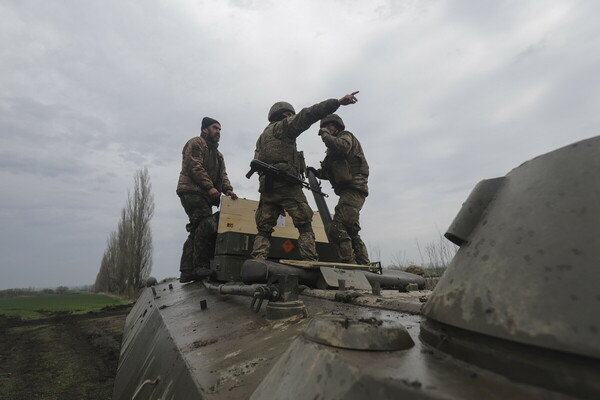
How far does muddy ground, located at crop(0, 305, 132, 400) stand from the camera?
4.24m

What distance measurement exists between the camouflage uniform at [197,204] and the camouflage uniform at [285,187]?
1069 mm

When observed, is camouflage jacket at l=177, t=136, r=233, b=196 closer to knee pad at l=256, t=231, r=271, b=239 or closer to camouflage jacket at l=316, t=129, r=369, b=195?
knee pad at l=256, t=231, r=271, b=239

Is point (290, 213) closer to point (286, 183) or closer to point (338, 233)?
point (286, 183)

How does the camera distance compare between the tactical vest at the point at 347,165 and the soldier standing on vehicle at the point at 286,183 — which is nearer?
the soldier standing on vehicle at the point at 286,183

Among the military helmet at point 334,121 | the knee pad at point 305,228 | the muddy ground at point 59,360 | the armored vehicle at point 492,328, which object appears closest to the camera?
the armored vehicle at point 492,328

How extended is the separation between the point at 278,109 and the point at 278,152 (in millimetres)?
750

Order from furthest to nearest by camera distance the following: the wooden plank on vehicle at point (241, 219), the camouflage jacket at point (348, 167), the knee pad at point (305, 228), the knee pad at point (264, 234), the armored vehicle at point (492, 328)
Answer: the camouflage jacket at point (348, 167), the wooden plank on vehicle at point (241, 219), the knee pad at point (305, 228), the knee pad at point (264, 234), the armored vehicle at point (492, 328)

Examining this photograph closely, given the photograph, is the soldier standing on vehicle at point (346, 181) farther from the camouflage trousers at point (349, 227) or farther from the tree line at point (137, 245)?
the tree line at point (137, 245)

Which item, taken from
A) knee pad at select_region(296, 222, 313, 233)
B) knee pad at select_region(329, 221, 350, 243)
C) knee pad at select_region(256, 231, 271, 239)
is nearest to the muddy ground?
knee pad at select_region(256, 231, 271, 239)

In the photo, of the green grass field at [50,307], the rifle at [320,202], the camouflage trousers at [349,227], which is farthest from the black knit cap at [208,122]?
the green grass field at [50,307]

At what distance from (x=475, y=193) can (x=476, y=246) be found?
19 cm

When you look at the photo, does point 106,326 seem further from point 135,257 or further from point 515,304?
point 135,257

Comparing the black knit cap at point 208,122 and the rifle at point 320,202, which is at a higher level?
the black knit cap at point 208,122

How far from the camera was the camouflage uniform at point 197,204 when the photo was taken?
4.93m
